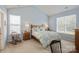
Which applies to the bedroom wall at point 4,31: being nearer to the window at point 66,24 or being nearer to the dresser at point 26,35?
A: the dresser at point 26,35

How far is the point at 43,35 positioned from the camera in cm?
180

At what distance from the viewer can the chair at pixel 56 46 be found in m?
1.70

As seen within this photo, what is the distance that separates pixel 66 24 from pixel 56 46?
47cm

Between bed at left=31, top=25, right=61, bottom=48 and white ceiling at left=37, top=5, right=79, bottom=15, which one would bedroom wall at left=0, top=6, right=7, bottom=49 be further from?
white ceiling at left=37, top=5, right=79, bottom=15

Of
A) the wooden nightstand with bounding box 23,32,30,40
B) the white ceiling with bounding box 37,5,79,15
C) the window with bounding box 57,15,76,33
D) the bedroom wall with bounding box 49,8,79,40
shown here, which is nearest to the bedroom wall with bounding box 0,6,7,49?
the wooden nightstand with bounding box 23,32,30,40

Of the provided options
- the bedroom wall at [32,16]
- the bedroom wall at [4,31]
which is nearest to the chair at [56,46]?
the bedroom wall at [32,16]

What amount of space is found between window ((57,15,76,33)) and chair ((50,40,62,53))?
240 millimetres

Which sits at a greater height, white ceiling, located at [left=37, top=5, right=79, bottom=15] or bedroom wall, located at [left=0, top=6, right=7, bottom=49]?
white ceiling, located at [left=37, top=5, right=79, bottom=15]

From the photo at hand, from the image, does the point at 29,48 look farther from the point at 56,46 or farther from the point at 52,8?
the point at 52,8

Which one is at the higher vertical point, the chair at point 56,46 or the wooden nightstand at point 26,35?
the wooden nightstand at point 26,35

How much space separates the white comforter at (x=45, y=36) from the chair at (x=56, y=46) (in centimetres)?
7

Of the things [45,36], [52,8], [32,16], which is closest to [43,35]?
[45,36]

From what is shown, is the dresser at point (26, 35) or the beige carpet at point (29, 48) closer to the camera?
the beige carpet at point (29, 48)

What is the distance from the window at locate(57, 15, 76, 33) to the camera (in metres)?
1.66
